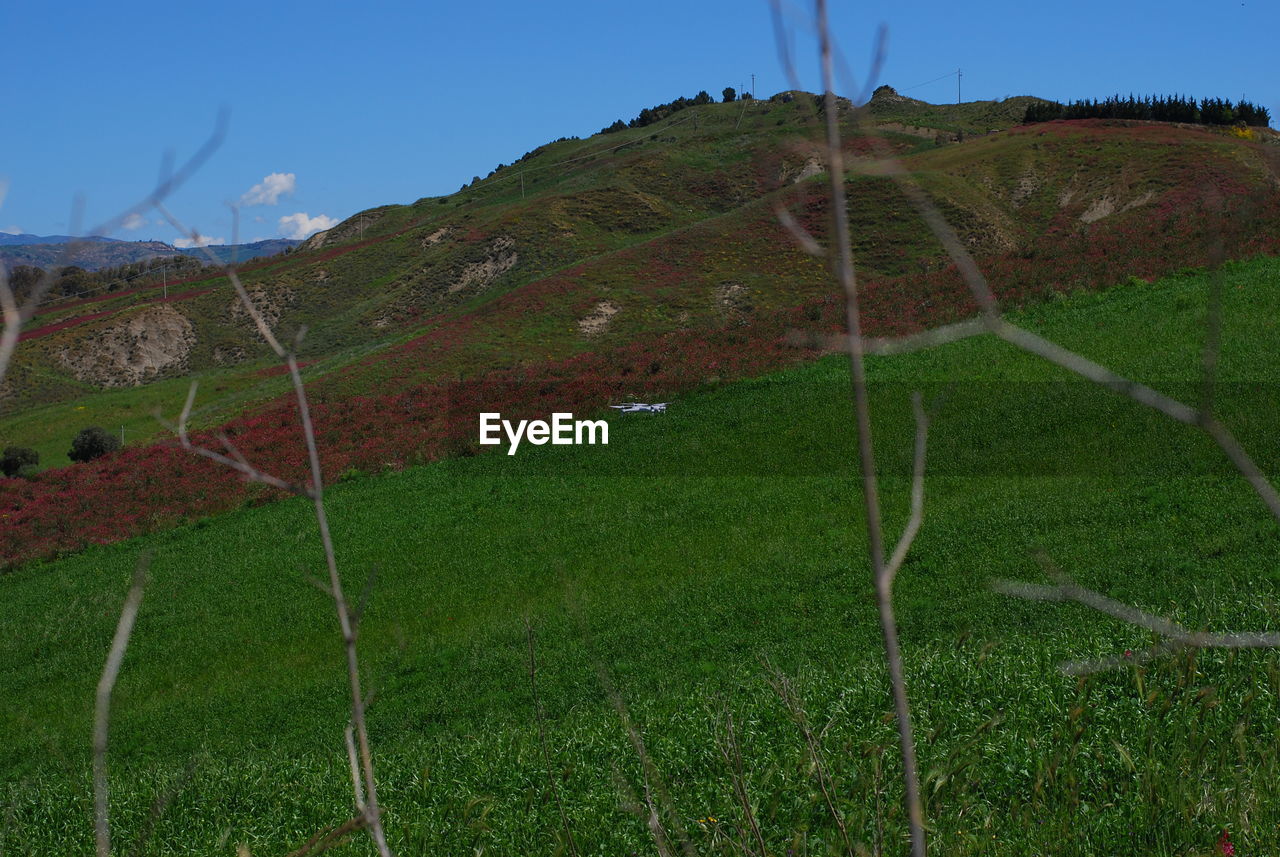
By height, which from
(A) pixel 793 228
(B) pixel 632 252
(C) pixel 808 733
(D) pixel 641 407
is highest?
(B) pixel 632 252

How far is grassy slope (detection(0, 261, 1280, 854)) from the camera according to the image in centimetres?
553

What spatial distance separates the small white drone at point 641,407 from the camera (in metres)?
24.1

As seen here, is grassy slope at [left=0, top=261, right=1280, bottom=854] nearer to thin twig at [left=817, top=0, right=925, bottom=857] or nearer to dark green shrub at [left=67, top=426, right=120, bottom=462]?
thin twig at [left=817, top=0, right=925, bottom=857]

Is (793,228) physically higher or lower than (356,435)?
higher

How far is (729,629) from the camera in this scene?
11.4 m

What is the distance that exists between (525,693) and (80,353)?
53885 millimetres

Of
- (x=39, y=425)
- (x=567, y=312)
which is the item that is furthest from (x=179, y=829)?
(x=39, y=425)

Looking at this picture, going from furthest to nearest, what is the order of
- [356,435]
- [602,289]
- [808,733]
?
[602,289]
[356,435]
[808,733]

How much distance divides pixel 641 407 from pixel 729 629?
1341cm

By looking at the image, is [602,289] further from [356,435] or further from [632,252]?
[356,435]

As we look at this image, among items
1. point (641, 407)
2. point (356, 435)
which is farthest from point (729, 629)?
point (356, 435)

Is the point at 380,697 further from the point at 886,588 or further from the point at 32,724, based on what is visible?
the point at 886,588

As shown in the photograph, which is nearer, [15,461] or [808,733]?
[808,733]

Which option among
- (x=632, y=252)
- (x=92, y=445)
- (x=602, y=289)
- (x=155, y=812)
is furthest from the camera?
(x=632, y=252)
